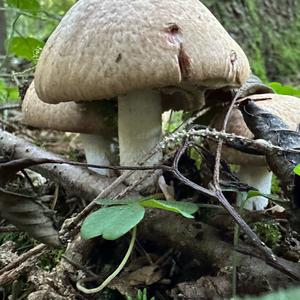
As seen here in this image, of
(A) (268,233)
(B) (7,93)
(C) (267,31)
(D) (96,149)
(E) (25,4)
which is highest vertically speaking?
(E) (25,4)

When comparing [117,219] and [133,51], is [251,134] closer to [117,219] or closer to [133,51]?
[133,51]

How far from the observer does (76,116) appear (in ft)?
5.60

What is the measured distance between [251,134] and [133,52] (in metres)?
0.59

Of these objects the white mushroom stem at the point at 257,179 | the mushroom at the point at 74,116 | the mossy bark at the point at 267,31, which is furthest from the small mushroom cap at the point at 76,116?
the mossy bark at the point at 267,31

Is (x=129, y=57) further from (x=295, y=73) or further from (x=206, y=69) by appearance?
(x=295, y=73)

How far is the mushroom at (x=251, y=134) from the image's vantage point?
1.61 meters

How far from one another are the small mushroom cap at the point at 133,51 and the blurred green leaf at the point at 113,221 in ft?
1.23

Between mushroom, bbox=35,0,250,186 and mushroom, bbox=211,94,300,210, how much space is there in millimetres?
235

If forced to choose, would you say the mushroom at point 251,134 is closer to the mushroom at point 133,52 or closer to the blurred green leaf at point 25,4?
the mushroom at point 133,52

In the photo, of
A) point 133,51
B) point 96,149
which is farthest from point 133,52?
point 96,149

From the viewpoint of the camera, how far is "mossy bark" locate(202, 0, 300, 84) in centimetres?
330

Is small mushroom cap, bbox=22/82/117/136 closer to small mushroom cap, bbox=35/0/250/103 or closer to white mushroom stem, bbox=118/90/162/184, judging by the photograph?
white mushroom stem, bbox=118/90/162/184

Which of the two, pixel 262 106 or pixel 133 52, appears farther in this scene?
pixel 262 106

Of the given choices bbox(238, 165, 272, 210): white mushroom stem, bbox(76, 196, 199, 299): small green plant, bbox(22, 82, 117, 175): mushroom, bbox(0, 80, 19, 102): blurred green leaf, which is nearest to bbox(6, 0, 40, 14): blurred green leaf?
bbox(0, 80, 19, 102): blurred green leaf
